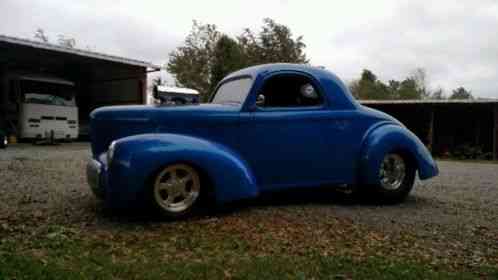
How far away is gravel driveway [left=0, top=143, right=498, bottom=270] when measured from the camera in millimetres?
4297

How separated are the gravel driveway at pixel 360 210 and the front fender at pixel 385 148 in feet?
1.38

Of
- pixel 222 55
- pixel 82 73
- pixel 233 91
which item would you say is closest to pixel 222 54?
pixel 222 55

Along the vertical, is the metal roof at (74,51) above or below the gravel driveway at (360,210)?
above

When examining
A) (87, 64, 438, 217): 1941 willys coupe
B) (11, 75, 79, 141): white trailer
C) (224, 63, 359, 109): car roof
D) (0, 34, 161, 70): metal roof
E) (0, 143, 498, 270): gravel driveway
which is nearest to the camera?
(0, 143, 498, 270): gravel driveway

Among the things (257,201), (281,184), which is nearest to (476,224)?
(281,184)

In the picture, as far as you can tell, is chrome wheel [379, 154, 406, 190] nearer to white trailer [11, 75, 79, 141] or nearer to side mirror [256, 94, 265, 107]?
side mirror [256, 94, 265, 107]

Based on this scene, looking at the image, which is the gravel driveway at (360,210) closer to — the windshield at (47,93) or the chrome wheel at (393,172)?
the chrome wheel at (393,172)

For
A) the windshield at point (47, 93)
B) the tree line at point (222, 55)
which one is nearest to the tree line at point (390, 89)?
the tree line at point (222, 55)

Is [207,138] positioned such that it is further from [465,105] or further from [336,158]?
[465,105]

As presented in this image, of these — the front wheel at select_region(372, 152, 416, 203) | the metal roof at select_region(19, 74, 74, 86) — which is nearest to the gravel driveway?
the front wheel at select_region(372, 152, 416, 203)

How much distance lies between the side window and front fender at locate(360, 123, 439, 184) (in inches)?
32.7

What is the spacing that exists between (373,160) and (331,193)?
1.01m

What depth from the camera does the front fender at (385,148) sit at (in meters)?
5.62

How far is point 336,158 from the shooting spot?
18.2 feet
